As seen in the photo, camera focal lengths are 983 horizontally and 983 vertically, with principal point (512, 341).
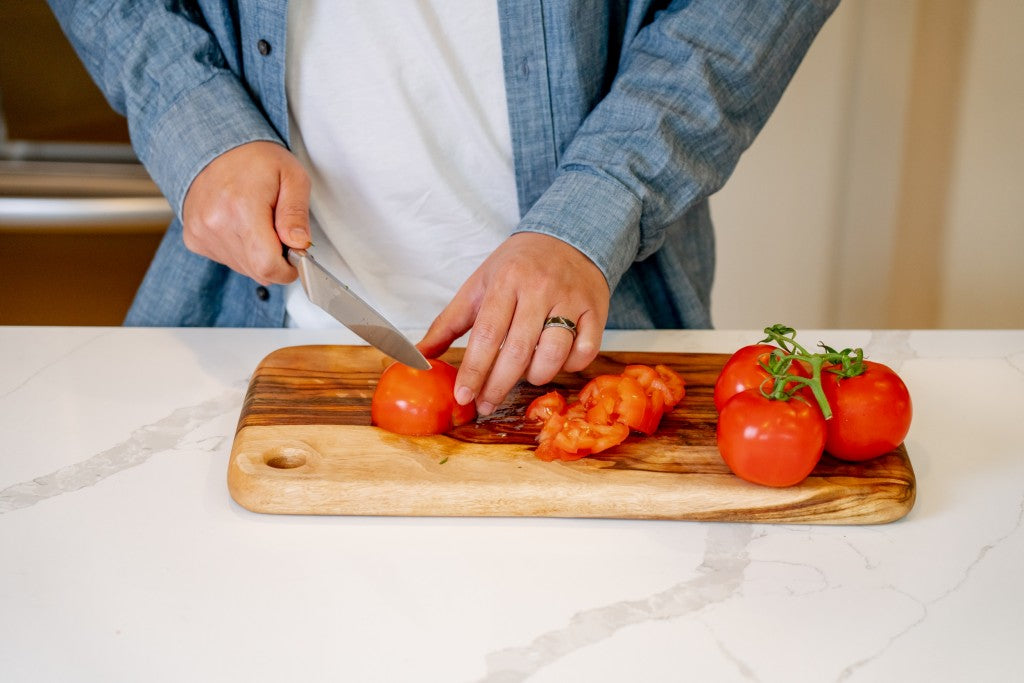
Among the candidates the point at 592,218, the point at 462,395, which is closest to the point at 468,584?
the point at 462,395

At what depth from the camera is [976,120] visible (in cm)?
192

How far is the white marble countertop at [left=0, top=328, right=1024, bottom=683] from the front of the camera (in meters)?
0.73

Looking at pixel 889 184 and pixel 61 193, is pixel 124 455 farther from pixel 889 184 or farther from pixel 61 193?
pixel 889 184

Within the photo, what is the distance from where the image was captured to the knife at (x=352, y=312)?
103 cm

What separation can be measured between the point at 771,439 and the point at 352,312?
1.48 feet

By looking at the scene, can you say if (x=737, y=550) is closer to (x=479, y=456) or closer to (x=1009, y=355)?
(x=479, y=456)

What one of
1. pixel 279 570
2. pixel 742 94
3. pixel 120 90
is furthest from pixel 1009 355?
pixel 120 90

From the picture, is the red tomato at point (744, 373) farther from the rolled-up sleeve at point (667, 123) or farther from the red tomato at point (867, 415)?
the rolled-up sleeve at point (667, 123)

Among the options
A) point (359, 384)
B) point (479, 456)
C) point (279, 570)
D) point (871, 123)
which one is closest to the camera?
point (279, 570)

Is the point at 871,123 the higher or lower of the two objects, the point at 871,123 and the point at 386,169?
the lower

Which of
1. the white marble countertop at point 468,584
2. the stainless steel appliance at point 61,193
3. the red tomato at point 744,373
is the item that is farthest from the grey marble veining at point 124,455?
the stainless steel appliance at point 61,193

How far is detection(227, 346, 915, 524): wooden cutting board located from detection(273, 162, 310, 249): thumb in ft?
0.63

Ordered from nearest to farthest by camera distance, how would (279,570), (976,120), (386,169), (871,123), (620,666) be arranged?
(620,666), (279,570), (386,169), (976,120), (871,123)

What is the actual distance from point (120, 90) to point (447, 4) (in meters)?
0.48
